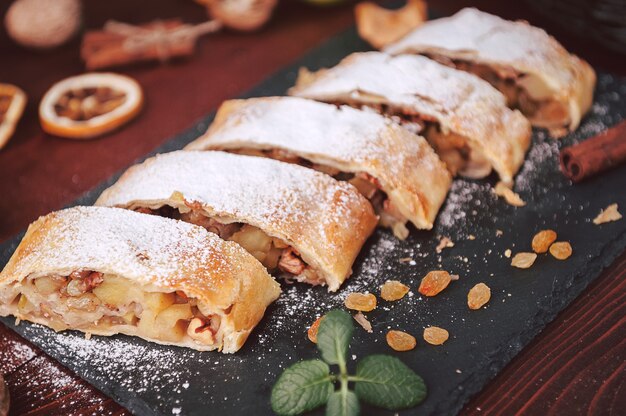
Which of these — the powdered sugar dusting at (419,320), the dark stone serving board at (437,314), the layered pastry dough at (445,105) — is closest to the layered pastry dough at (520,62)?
the layered pastry dough at (445,105)

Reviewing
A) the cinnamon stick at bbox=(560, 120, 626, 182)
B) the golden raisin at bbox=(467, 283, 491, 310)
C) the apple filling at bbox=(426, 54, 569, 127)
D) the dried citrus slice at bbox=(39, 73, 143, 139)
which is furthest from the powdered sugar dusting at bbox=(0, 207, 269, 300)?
the apple filling at bbox=(426, 54, 569, 127)

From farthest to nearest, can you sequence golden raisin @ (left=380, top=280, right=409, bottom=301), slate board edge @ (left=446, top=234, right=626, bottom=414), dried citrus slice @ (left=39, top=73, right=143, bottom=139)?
dried citrus slice @ (left=39, top=73, right=143, bottom=139)
golden raisin @ (left=380, top=280, right=409, bottom=301)
slate board edge @ (left=446, top=234, right=626, bottom=414)

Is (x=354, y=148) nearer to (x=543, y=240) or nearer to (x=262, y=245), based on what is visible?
(x=262, y=245)

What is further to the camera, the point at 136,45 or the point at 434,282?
the point at 136,45

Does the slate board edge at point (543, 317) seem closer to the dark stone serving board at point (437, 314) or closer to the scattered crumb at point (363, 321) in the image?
the dark stone serving board at point (437, 314)

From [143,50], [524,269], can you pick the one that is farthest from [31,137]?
[524,269]


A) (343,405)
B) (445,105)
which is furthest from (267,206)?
(445,105)

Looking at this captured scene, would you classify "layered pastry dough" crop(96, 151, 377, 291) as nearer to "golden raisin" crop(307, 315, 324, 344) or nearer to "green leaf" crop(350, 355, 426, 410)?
"golden raisin" crop(307, 315, 324, 344)
